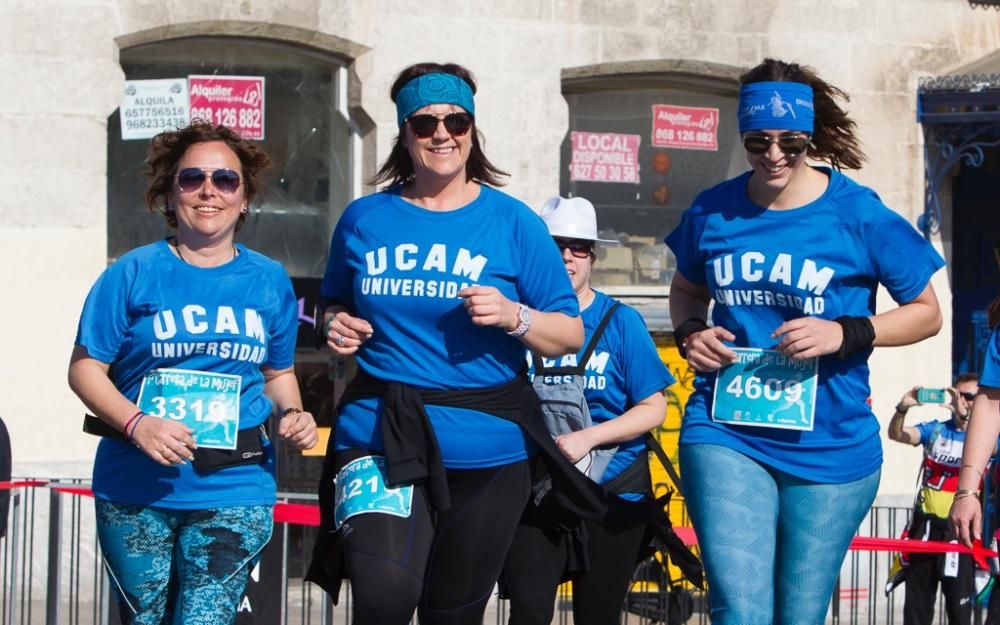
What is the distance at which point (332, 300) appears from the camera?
18.7 ft

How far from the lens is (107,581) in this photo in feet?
34.4

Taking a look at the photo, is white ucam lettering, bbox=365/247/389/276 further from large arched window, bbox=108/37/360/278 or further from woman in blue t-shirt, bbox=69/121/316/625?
large arched window, bbox=108/37/360/278

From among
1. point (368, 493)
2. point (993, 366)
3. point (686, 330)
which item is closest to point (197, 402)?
point (368, 493)

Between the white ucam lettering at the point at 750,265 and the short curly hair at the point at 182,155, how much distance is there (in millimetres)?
1646

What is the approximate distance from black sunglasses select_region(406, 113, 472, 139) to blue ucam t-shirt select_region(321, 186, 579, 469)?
211mm

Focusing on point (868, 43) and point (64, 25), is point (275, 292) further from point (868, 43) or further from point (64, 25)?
point (868, 43)

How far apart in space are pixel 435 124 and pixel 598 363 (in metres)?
1.83

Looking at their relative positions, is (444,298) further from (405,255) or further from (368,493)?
(368,493)

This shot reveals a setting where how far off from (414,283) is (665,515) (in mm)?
2189

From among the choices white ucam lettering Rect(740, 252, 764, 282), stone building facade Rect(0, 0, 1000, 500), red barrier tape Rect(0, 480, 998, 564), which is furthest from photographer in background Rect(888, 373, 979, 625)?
white ucam lettering Rect(740, 252, 764, 282)

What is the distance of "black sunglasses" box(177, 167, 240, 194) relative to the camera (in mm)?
5930

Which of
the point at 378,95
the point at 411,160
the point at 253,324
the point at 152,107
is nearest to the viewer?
the point at 411,160

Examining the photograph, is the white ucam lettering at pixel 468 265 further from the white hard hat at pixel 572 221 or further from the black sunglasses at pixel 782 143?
the white hard hat at pixel 572 221

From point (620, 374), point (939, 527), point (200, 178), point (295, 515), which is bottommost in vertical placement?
point (939, 527)
